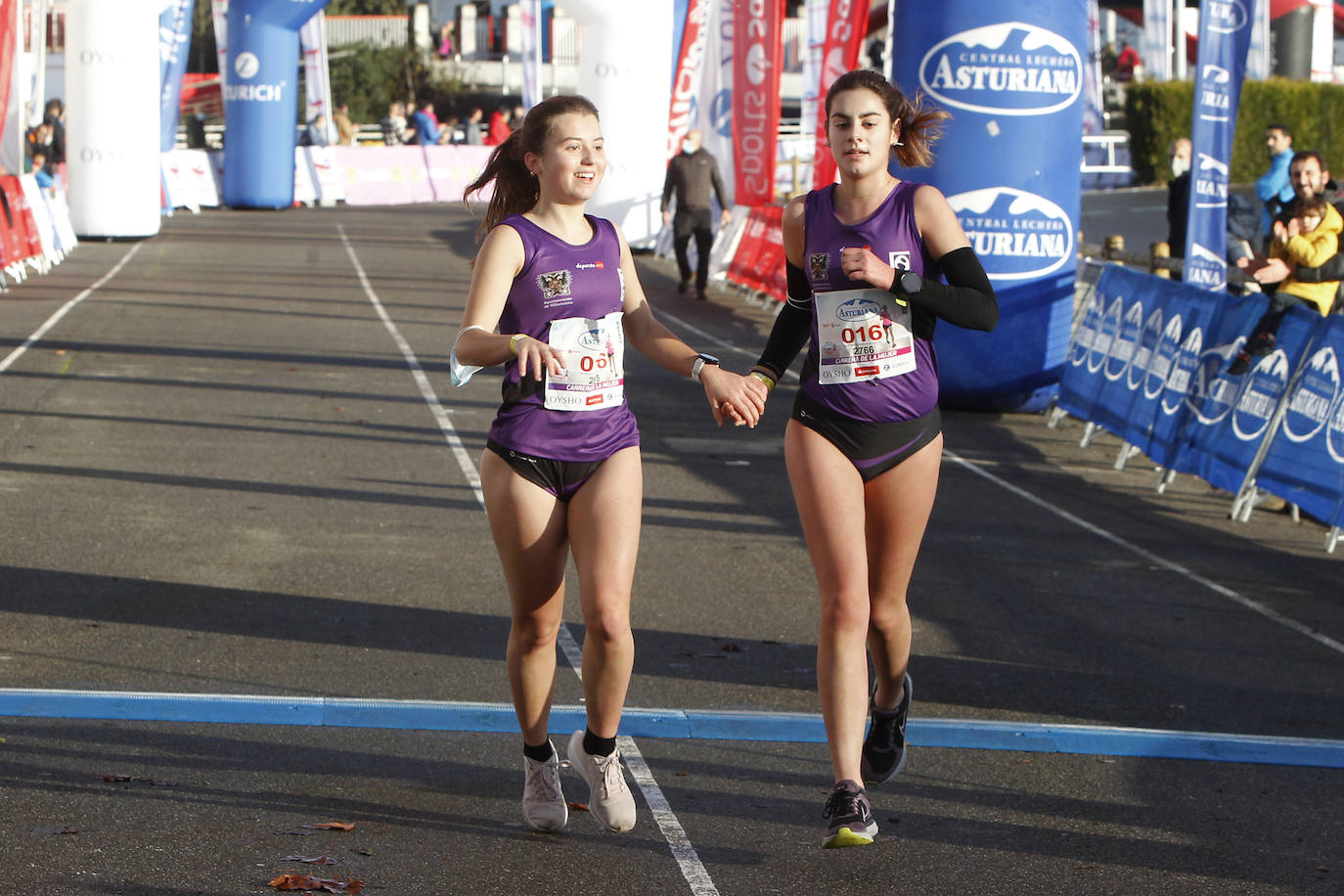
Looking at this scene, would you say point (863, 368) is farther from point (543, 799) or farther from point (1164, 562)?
point (1164, 562)

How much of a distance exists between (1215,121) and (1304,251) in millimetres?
2420

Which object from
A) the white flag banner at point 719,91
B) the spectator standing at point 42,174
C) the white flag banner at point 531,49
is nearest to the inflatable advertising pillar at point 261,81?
the white flag banner at point 531,49

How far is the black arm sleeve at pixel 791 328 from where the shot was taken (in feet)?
16.7

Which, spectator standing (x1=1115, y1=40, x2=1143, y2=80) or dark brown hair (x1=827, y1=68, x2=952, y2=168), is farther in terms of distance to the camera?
spectator standing (x1=1115, y1=40, x2=1143, y2=80)

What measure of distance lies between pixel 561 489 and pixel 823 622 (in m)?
0.85

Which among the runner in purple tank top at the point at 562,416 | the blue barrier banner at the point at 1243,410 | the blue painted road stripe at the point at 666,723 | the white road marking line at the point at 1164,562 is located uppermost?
the runner in purple tank top at the point at 562,416

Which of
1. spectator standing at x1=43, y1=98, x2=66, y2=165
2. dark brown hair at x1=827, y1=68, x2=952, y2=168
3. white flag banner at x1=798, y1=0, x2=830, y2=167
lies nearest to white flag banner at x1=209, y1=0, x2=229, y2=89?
spectator standing at x1=43, y1=98, x2=66, y2=165

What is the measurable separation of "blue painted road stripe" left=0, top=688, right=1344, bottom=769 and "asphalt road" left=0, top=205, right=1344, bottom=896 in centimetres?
3

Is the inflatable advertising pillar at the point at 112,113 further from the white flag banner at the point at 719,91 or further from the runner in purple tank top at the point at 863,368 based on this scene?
the runner in purple tank top at the point at 863,368

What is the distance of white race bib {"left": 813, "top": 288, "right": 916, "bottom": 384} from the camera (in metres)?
4.89

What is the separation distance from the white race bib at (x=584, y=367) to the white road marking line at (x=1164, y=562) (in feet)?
14.2

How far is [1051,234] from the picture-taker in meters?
14.3

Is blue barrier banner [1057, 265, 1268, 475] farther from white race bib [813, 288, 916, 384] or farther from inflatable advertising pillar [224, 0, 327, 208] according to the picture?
inflatable advertising pillar [224, 0, 327, 208]

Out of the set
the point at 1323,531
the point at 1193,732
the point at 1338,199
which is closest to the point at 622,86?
the point at 1338,199
